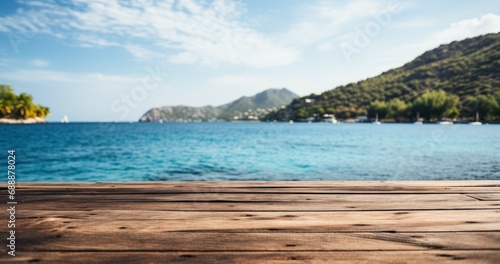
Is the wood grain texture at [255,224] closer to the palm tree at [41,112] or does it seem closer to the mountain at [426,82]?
the mountain at [426,82]

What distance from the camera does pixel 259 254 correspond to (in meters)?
1.54

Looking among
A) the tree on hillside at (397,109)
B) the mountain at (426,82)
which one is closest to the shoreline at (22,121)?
the mountain at (426,82)

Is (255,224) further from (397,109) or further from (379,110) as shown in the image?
(379,110)

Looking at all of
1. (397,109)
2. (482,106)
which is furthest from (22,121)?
(482,106)

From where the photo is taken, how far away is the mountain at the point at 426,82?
10644cm

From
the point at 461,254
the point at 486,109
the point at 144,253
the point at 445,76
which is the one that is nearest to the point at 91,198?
the point at 144,253

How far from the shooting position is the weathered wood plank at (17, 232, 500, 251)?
5.30ft

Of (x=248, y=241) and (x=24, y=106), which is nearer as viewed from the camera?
(x=248, y=241)

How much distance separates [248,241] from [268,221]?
363 mm

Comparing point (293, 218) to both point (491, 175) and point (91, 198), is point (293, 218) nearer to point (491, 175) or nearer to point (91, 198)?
point (91, 198)

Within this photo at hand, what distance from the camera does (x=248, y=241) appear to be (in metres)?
1.71

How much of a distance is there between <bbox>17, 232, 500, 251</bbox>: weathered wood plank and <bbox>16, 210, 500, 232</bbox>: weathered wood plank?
0.08 m

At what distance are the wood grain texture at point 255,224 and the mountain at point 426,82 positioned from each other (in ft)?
379

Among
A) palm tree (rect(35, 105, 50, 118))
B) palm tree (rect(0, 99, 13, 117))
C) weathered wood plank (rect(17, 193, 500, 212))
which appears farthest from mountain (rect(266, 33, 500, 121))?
palm tree (rect(0, 99, 13, 117))
